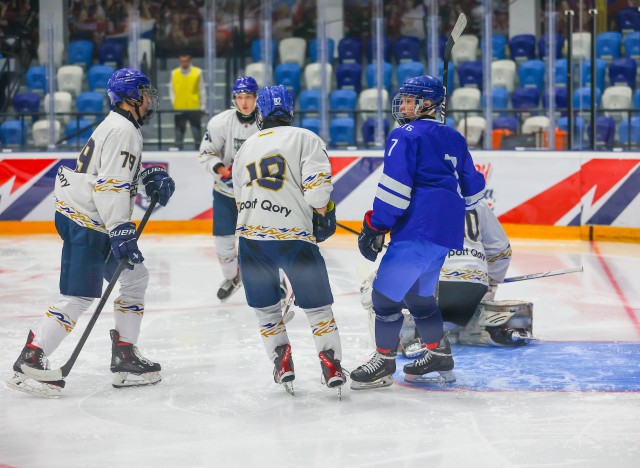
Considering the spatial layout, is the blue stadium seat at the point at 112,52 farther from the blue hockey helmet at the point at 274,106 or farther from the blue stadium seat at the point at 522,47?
the blue hockey helmet at the point at 274,106

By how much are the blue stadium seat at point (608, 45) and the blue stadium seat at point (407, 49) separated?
1.70m

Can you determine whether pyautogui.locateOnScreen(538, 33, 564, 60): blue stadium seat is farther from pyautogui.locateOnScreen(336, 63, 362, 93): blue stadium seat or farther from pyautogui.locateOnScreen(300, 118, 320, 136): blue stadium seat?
→ pyautogui.locateOnScreen(300, 118, 320, 136): blue stadium seat

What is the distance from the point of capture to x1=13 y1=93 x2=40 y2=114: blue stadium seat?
10.7 m

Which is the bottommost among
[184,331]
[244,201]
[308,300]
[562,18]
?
[184,331]

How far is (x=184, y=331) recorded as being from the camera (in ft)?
18.8

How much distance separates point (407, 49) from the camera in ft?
34.4

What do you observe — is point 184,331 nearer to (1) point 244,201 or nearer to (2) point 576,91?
(1) point 244,201

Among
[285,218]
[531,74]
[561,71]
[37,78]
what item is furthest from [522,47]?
[285,218]

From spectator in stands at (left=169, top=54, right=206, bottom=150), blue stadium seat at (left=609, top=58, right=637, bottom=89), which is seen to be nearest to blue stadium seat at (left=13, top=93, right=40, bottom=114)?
spectator in stands at (left=169, top=54, right=206, bottom=150)

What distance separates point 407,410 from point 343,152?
5.72 meters

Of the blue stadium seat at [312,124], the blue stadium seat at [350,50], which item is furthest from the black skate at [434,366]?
the blue stadium seat at [350,50]

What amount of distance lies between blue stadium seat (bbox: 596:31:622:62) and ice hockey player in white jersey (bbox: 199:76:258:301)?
4368 mm

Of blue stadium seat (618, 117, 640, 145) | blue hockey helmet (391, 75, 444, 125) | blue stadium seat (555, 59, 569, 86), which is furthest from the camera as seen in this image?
blue stadium seat (555, 59, 569, 86)

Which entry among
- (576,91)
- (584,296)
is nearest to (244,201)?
(584,296)
